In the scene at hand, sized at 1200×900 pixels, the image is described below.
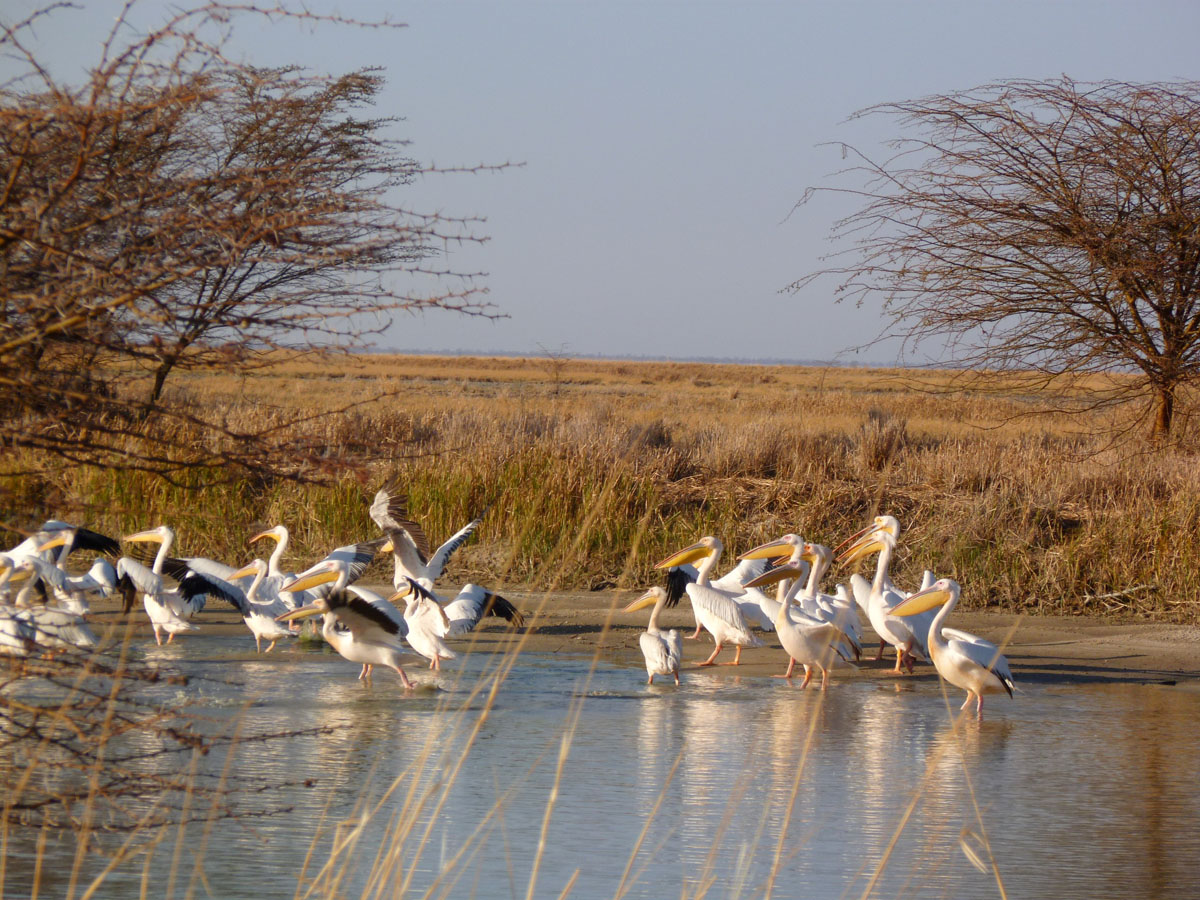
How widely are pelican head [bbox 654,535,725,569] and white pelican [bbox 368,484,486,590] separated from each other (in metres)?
1.43

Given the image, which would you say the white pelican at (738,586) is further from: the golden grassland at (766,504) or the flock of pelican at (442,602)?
the golden grassland at (766,504)

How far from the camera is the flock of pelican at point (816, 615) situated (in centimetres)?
741

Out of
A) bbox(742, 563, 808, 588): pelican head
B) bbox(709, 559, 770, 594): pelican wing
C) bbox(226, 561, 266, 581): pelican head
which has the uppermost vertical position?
bbox(742, 563, 808, 588): pelican head

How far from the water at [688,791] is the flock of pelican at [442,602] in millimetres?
254

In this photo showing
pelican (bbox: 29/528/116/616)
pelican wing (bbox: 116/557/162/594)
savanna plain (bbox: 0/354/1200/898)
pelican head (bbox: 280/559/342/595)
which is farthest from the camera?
pelican wing (bbox: 116/557/162/594)

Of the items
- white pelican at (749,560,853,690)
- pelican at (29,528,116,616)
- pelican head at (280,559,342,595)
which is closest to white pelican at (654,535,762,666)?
white pelican at (749,560,853,690)

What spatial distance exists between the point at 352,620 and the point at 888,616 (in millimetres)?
3249

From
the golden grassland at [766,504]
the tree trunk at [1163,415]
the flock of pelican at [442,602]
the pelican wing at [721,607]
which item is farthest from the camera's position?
the tree trunk at [1163,415]

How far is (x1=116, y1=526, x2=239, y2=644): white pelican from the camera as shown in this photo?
8.48m

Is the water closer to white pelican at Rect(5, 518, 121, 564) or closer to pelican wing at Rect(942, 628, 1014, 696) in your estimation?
pelican wing at Rect(942, 628, 1014, 696)

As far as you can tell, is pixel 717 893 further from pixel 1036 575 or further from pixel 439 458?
pixel 439 458

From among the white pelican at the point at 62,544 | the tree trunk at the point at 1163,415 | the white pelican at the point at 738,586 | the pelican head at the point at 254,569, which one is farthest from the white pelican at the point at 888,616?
the white pelican at the point at 62,544

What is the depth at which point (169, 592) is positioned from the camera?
28.5 ft

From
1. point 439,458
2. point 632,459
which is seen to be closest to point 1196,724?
point 632,459
